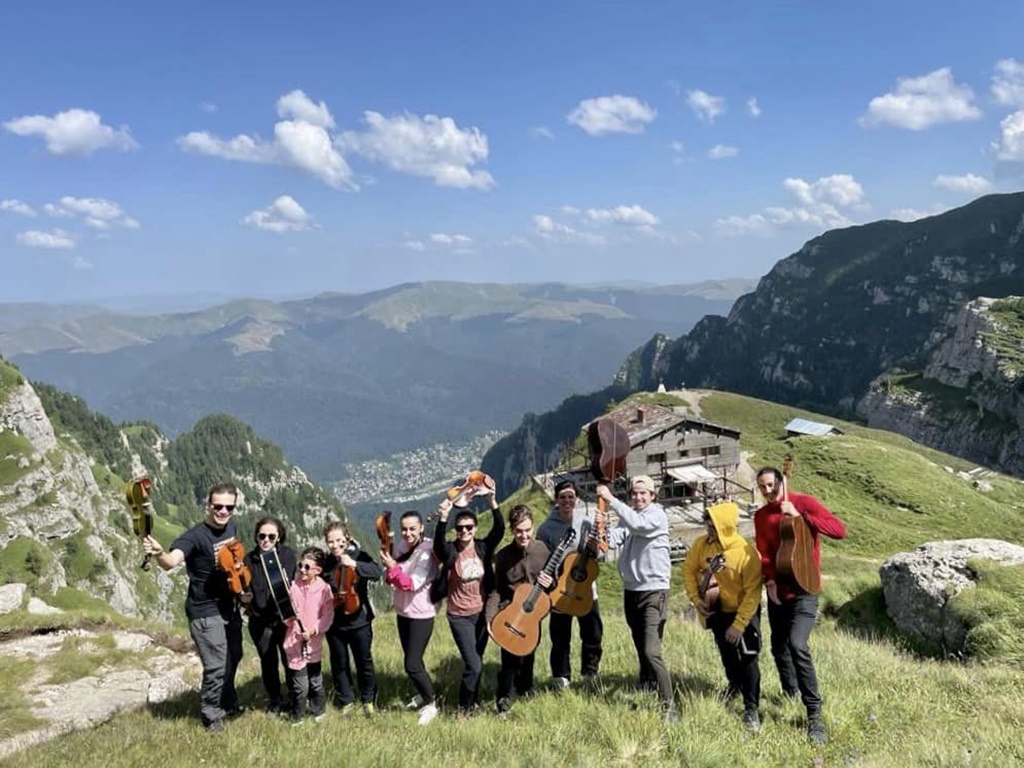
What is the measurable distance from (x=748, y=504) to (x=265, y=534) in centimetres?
3835

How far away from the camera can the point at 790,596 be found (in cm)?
711

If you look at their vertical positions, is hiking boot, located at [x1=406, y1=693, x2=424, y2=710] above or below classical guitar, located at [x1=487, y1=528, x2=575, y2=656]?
below

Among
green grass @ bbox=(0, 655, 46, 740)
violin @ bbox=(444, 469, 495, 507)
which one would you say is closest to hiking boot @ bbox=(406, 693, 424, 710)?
violin @ bbox=(444, 469, 495, 507)

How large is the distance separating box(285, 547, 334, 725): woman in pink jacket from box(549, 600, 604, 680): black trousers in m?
3.31

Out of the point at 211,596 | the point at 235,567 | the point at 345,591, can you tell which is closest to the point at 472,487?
the point at 345,591

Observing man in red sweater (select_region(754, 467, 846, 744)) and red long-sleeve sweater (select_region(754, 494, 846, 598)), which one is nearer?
man in red sweater (select_region(754, 467, 846, 744))

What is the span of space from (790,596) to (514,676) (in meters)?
3.92

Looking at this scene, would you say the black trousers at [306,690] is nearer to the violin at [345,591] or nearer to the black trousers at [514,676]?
the violin at [345,591]

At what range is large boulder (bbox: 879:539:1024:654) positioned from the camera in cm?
1135

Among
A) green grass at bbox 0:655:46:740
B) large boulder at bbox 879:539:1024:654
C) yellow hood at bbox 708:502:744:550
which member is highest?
yellow hood at bbox 708:502:744:550

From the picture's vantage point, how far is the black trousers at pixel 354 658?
838 cm

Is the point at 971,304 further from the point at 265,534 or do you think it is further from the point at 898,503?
the point at 265,534

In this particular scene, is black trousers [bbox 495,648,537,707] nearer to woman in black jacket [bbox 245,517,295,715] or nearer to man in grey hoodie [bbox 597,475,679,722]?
man in grey hoodie [bbox 597,475,679,722]

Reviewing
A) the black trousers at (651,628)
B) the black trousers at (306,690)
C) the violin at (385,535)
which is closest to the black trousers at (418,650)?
the violin at (385,535)
